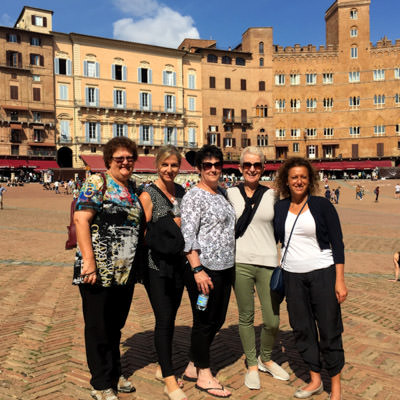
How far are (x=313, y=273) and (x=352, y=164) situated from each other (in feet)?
176

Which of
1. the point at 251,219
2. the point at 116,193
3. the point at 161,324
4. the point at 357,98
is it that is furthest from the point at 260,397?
the point at 357,98

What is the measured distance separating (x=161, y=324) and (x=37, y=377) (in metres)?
1.32

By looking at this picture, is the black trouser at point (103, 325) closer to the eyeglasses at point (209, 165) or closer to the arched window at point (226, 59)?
the eyeglasses at point (209, 165)

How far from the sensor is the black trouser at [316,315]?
304cm

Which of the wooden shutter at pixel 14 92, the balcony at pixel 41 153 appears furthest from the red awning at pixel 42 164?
the wooden shutter at pixel 14 92

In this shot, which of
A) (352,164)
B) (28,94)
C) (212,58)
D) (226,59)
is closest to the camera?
(28,94)

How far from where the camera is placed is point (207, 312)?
3115 millimetres

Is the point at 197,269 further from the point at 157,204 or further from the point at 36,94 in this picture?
the point at 36,94

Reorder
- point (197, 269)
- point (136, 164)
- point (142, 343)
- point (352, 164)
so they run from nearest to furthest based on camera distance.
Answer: point (197, 269) → point (142, 343) → point (136, 164) → point (352, 164)

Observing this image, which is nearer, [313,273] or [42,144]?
[313,273]

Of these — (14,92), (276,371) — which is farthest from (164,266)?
(14,92)

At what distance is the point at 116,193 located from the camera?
2.88 m

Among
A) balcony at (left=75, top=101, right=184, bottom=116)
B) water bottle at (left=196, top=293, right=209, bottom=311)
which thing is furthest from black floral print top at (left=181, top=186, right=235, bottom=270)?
balcony at (left=75, top=101, right=184, bottom=116)

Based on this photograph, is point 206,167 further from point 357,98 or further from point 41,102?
point 357,98
